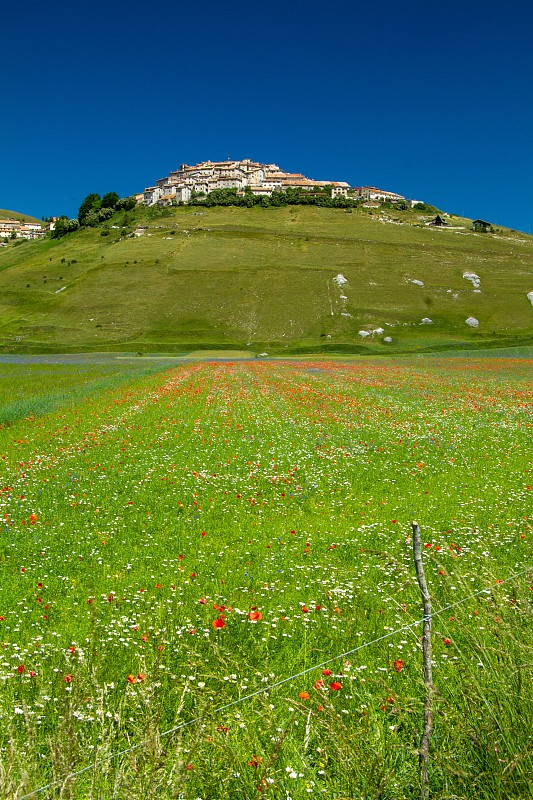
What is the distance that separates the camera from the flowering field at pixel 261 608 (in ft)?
12.6

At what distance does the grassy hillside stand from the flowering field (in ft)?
267

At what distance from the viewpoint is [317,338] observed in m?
107

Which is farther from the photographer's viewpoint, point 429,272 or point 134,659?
point 429,272

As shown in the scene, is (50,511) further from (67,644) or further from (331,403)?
(331,403)

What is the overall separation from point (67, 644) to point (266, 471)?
33.6 feet

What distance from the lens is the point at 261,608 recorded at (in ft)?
27.5

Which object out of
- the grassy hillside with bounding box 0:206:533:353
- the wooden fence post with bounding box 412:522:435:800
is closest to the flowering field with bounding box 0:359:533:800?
the wooden fence post with bounding box 412:522:435:800

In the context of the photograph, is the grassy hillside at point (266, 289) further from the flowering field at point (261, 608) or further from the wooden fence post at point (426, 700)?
the wooden fence post at point (426, 700)

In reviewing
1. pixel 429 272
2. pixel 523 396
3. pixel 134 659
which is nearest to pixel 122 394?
pixel 523 396

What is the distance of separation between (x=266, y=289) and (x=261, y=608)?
126399 millimetres

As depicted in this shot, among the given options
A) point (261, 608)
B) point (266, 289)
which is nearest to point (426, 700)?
point (261, 608)

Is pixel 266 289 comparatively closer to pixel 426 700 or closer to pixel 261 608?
pixel 261 608

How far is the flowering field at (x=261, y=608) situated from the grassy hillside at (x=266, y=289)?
81.4 metres

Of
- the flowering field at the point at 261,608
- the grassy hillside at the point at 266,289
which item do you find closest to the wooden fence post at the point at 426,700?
the flowering field at the point at 261,608
